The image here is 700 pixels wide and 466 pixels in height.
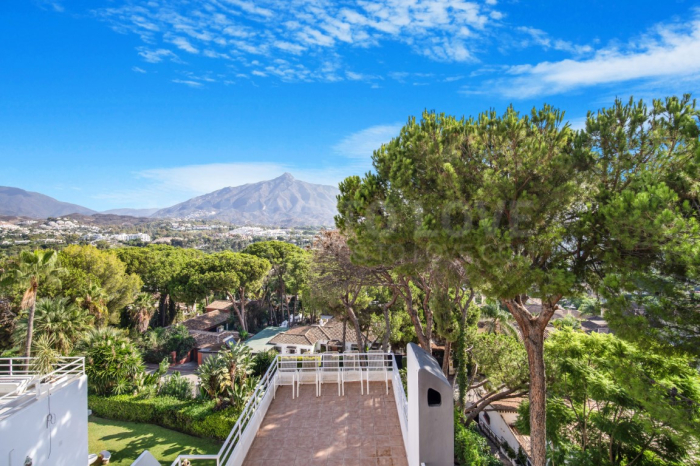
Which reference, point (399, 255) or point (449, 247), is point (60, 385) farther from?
point (449, 247)

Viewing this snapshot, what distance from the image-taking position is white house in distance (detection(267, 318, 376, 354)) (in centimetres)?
2400

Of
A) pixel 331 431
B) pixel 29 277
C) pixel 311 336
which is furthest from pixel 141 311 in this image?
pixel 331 431

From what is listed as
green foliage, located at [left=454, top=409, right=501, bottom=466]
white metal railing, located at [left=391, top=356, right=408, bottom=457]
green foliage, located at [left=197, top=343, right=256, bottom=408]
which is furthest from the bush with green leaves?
green foliage, located at [left=454, top=409, right=501, bottom=466]

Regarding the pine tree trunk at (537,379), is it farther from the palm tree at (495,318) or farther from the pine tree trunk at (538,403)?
the palm tree at (495,318)

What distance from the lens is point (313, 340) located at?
2444 centimetres

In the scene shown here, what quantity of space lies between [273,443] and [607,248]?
771 centimetres

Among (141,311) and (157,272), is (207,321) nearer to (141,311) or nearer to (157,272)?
(157,272)

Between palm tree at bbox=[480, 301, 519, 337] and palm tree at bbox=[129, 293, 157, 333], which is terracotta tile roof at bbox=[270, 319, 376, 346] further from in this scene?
palm tree at bbox=[129, 293, 157, 333]

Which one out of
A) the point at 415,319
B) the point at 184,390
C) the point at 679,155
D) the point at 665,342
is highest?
the point at 679,155

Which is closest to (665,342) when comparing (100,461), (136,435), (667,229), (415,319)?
(667,229)

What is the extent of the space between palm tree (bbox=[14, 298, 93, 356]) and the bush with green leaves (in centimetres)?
103

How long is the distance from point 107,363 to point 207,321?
18.2 meters

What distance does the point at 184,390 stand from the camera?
15.0m

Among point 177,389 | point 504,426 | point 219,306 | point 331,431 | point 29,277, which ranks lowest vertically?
point 504,426
